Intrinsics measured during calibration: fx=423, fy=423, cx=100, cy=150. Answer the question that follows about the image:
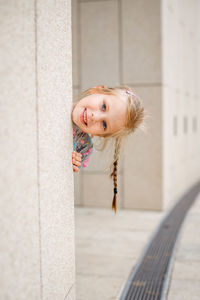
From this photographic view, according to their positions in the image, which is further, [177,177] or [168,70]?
[177,177]

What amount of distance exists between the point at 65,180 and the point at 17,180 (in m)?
0.50

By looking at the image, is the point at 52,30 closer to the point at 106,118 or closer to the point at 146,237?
the point at 106,118

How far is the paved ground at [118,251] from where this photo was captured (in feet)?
10.2

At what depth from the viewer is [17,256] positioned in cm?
164

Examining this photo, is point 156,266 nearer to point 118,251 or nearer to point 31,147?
point 118,251

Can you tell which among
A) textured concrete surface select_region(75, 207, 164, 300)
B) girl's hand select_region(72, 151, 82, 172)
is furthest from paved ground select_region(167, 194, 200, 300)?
girl's hand select_region(72, 151, 82, 172)

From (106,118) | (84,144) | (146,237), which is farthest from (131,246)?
(106,118)

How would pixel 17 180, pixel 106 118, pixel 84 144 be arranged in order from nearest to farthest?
1. pixel 17 180
2. pixel 106 118
3. pixel 84 144

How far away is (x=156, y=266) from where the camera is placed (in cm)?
361

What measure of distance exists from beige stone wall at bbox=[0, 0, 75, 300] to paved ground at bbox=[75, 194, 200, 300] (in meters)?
1.28

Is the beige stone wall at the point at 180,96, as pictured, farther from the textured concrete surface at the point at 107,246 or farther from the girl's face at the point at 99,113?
the girl's face at the point at 99,113

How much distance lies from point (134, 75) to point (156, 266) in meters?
2.81

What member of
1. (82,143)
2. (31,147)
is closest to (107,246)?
(82,143)

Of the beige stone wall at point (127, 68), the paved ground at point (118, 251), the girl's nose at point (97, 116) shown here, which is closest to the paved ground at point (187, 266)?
the paved ground at point (118, 251)
